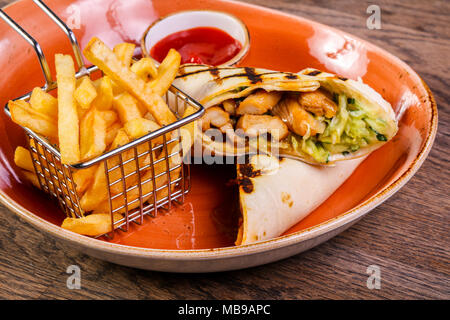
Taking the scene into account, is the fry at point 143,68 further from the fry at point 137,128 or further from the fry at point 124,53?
the fry at point 137,128

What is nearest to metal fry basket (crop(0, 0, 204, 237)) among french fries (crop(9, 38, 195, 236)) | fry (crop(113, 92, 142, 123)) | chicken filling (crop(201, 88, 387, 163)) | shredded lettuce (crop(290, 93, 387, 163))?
french fries (crop(9, 38, 195, 236))

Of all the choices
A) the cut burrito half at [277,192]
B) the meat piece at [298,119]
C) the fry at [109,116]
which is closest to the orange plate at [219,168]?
the cut burrito half at [277,192]

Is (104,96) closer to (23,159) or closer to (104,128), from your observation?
(104,128)

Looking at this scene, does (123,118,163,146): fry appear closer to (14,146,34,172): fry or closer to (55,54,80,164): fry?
(55,54,80,164): fry

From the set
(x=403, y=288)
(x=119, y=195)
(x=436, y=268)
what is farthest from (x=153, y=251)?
(x=436, y=268)

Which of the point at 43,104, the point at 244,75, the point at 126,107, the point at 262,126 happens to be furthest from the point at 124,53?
the point at 262,126

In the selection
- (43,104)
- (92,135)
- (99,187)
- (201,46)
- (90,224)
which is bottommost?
(90,224)
